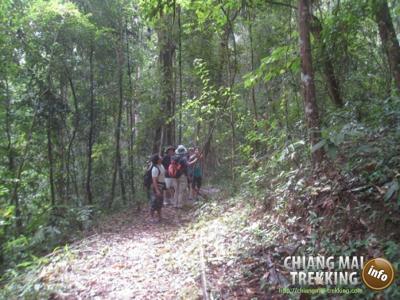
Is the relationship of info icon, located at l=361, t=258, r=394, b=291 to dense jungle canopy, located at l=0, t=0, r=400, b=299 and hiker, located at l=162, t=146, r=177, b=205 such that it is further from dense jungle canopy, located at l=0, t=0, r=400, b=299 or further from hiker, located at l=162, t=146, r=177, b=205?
hiker, located at l=162, t=146, r=177, b=205

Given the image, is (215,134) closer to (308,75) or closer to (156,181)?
(156,181)

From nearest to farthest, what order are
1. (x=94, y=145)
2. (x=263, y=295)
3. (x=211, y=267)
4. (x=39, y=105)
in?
(x=263, y=295)
(x=211, y=267)
(x=39, y=105)
(x=94, y=145)

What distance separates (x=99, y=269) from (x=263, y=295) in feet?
10.2

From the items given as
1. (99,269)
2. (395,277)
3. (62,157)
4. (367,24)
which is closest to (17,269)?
(99,269)

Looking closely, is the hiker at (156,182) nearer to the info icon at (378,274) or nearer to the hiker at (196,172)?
the hiker at (196,172)

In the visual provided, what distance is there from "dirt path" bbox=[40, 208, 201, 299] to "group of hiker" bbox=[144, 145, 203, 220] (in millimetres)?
1132

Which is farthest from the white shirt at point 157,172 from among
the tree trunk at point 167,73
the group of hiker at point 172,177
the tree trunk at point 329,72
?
the tree trunk at point 329,72

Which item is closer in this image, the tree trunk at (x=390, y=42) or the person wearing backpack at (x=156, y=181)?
the tree trunk at (x=390, y=42)

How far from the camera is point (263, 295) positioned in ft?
13.4

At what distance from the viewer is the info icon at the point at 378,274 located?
341cm

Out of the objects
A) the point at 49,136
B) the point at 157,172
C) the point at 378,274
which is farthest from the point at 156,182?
the point at 378,274

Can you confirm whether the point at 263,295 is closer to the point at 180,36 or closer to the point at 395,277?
the point at 395,277

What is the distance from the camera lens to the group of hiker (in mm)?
9586

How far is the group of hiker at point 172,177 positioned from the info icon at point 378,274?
6391mm
